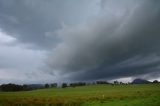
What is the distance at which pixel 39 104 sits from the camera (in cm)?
4319


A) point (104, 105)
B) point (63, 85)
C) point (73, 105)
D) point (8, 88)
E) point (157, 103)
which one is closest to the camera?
point (157, 103)

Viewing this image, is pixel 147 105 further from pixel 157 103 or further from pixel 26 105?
pixel 26 105

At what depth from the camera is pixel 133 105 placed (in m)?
31.0

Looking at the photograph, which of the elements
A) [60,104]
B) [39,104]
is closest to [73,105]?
[60,104]

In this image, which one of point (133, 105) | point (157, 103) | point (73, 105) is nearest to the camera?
point (157, 103)

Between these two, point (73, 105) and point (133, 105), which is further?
point (73, 105)

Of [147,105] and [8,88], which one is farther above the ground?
[8,88]

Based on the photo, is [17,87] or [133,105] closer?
[133,105]

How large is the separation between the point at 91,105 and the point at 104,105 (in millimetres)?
2737

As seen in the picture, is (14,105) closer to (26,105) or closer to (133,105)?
(26,105)

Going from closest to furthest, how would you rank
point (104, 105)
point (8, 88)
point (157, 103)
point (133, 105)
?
point (157, 103)
point (133, 105)
point (104, 105)
point (8, 88)

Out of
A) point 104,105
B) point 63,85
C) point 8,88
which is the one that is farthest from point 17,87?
point 104,105

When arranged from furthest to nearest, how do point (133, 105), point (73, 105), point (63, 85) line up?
point (63, 85) < point (73, 105) < point (133, 105)

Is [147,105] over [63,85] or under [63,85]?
under
